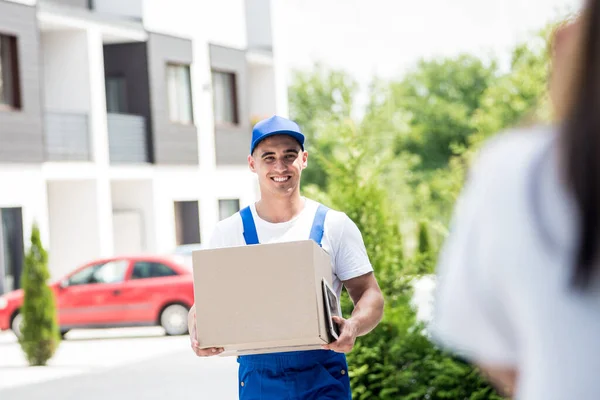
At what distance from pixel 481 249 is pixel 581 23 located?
1.07ft

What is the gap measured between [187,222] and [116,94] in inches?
157

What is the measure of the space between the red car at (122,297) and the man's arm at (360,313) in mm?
15087

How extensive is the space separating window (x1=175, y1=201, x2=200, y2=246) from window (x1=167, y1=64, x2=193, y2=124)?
7.18 ft

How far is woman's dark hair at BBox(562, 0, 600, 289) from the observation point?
1375 millimetres

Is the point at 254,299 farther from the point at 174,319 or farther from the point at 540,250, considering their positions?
the point at 174,319

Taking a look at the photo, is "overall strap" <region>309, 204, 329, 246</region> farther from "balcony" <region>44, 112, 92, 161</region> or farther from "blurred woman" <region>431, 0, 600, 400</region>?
"balcony" <region>44, 112, 92, 161</region>

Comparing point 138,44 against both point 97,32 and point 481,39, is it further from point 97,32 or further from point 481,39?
point 481,39

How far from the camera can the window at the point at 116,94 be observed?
28594 millimetres

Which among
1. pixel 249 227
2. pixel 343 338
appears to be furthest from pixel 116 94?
pixel 343 338

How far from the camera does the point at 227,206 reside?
3219 cm

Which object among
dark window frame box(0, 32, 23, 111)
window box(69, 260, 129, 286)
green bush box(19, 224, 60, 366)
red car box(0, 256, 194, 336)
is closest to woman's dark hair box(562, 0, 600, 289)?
green bush box(19, 224, 60, 366)

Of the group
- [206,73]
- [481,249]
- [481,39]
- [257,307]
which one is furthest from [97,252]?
[481,39]

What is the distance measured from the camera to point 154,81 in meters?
28.2

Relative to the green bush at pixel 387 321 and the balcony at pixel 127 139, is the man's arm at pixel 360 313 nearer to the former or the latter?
the green bush at pixel 387 321
